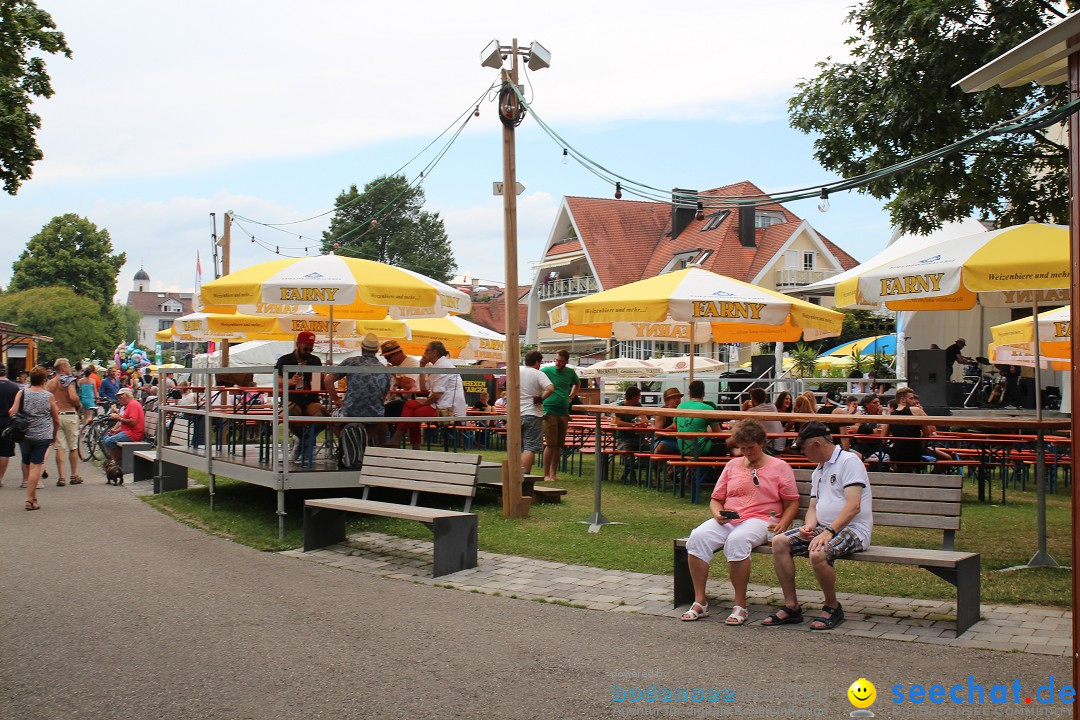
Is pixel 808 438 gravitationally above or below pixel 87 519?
above

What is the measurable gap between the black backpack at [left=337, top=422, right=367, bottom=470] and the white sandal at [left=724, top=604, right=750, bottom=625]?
5.45 m

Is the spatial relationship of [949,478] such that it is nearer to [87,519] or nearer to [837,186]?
[837,186]

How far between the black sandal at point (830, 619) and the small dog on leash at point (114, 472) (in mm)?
12925

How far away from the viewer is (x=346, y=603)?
757cm

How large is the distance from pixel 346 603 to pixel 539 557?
2.21 metres

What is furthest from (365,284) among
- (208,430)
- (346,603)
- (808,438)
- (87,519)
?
(808,438)

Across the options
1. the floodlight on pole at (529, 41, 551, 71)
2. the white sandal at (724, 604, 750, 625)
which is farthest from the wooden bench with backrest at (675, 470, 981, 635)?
the floodlight on pole at (529, 41, 551, 71)

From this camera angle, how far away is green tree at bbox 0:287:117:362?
248 ft

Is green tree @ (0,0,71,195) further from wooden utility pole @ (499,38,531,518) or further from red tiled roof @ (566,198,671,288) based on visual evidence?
red tiled roof @ (566,198,671,288)

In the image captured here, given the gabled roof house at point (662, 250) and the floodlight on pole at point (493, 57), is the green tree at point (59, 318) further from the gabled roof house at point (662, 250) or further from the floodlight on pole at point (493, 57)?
the floodlight on pole at point (493, 57)

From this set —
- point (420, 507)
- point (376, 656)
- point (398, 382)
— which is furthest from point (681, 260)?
point (376, 656)

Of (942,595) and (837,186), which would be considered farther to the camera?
(837,186)

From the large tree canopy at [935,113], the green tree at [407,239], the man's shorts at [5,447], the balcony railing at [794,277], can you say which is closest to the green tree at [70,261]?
the green tree at [407,239]

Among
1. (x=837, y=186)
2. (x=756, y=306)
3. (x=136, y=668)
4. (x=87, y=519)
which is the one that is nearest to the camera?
(x=136, y=668)
